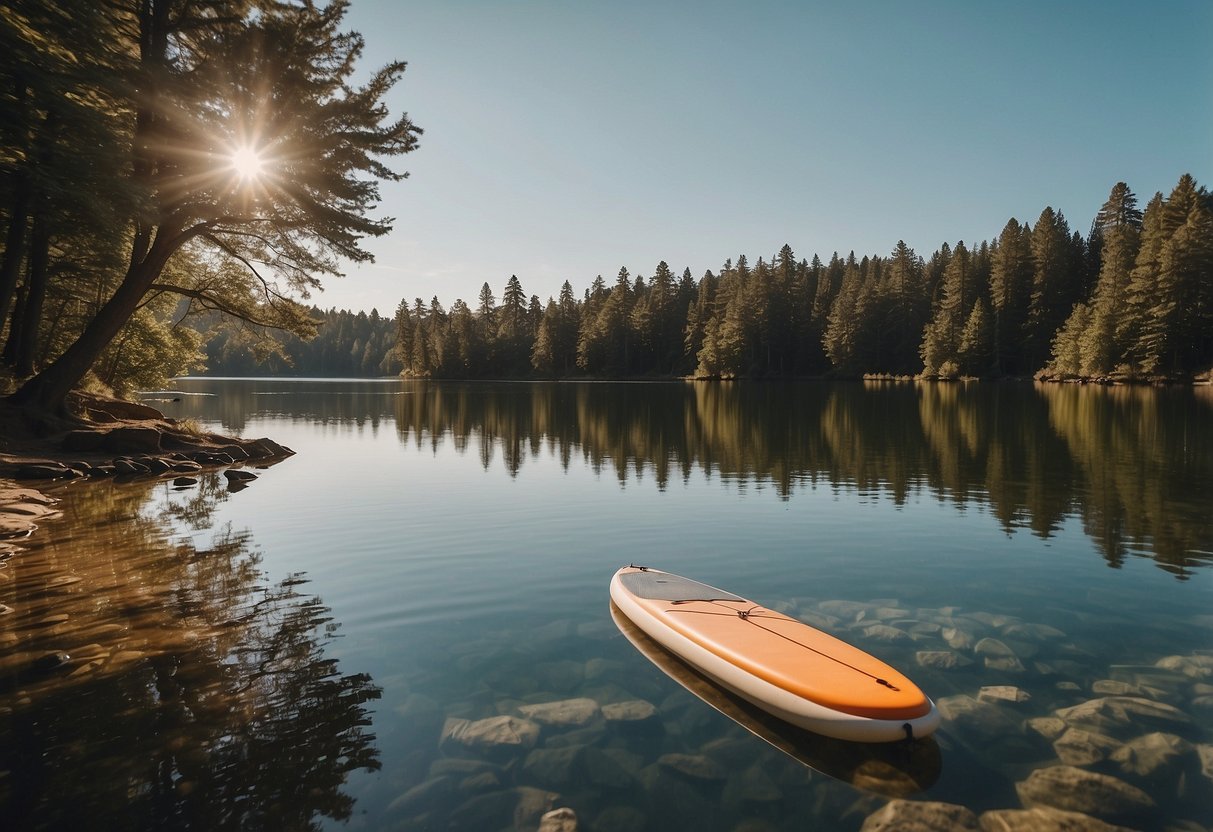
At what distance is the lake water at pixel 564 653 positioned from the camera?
5348mm

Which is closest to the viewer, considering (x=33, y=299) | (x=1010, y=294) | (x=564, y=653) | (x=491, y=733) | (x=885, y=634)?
(x=491, y=733)

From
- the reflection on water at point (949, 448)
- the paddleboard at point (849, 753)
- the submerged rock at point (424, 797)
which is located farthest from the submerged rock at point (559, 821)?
the reflection on water at point (949, 448)

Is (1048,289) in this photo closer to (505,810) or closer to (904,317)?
(904,317)

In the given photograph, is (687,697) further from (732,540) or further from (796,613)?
(732,540)

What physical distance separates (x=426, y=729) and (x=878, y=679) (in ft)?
13.9

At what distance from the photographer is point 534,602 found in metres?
9.92

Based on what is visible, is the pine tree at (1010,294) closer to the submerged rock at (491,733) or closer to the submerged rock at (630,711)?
the submerged rock at (630,711)

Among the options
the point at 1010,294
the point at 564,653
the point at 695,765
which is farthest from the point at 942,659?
the point at 1010,294

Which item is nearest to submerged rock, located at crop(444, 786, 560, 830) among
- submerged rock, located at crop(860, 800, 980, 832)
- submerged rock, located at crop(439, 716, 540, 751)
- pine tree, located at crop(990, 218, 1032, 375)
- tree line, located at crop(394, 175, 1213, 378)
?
submerged rock, located at crop(439, 716, 540, 751)

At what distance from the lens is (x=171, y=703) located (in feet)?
21.5

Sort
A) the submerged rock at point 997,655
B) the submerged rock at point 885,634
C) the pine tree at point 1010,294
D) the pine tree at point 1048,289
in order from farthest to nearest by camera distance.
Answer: the pine tree at point 1010,294, the pine tree at point 1048,289, the submerged rock at point 885,634, the submerged rock at point 997,655

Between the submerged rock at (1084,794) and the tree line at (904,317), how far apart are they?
238 feet

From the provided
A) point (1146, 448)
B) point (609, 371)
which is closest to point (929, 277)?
point (609, 371)

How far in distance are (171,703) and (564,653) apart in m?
4.04
